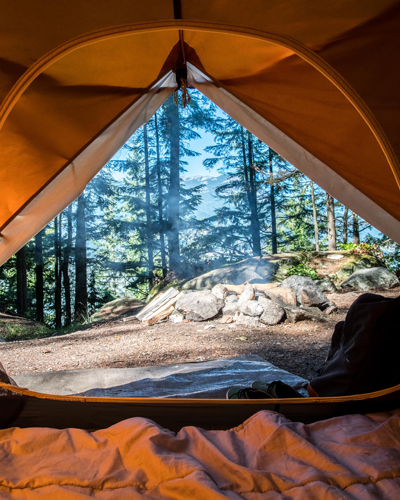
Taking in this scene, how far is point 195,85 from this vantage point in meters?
2.09

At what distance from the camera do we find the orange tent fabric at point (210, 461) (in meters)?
0.83

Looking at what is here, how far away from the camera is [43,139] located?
1.71m

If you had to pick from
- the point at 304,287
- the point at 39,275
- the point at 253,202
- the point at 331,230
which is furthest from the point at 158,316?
the point at 253,202

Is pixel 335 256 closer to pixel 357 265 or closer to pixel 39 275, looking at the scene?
pixel 357 265

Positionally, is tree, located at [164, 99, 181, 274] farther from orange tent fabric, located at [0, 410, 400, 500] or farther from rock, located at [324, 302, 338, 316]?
orange tent fabric, located at [0, 410, 400, 500]

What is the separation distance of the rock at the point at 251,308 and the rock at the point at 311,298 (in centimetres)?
69

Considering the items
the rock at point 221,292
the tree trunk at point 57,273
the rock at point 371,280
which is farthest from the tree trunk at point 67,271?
the rock at point 371,280

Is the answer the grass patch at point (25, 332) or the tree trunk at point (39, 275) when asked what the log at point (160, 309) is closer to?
the grass patch at point (25, 332)

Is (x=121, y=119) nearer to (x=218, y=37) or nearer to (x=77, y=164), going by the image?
(x=77, y=164)

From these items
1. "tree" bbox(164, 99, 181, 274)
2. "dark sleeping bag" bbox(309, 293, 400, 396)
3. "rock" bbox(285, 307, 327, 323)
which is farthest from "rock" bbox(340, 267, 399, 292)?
"dark sleeping bag" bbox(309, 293, 400, 396)

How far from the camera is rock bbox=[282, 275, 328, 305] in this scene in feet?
15.3

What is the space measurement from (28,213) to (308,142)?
1595 millimetres

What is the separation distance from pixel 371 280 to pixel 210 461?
209 inches

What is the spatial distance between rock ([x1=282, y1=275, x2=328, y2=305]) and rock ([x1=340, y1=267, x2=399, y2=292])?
3.36 ft
